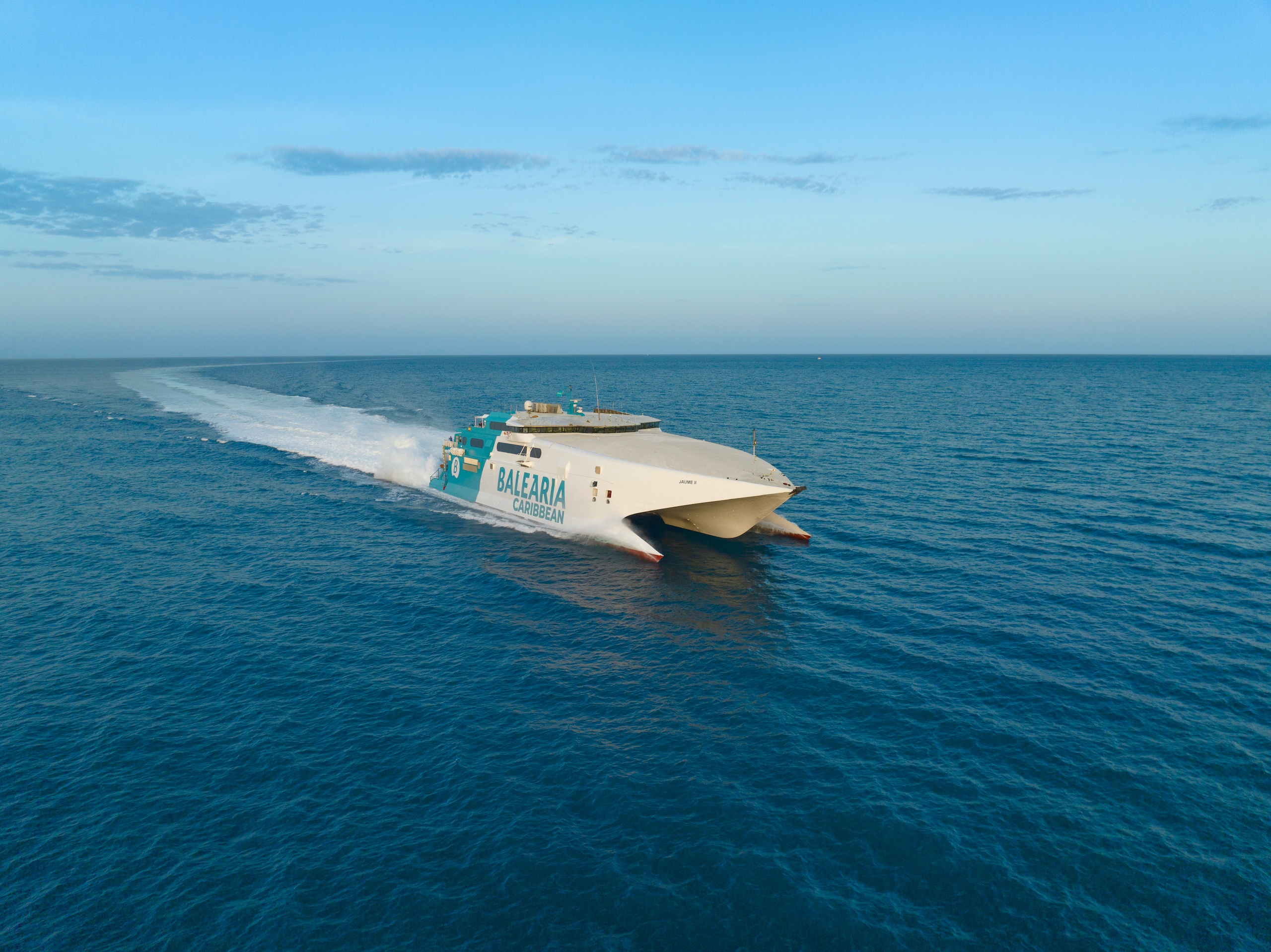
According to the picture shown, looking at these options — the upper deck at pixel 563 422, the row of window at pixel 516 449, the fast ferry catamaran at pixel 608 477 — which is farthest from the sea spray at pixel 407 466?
the row of window at pixel 516 449

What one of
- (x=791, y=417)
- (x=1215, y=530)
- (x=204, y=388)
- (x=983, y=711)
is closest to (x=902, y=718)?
(x=983, y=711)

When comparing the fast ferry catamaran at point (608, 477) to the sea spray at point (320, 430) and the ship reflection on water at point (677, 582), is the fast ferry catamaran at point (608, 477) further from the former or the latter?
the sea spray at point (320, 430)

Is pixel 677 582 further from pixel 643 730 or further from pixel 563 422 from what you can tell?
pixel 563 422

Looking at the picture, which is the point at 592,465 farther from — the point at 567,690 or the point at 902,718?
the point at 902,718

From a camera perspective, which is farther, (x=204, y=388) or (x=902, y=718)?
(x=204, y=388)

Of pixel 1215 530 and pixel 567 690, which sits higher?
pixel 1215 530

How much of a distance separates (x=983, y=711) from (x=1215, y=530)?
109ft

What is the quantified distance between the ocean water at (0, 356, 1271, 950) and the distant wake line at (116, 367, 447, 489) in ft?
50.0

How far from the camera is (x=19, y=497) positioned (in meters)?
58.8

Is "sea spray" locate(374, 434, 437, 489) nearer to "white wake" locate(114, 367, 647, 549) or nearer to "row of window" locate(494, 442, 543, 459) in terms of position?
"white wake" locate(114, 367, 647, 549)

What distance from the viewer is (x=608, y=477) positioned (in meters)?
46.8

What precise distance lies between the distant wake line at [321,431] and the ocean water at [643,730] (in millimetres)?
15253

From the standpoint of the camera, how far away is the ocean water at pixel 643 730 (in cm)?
1759

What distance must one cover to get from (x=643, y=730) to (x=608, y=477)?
23685mm
